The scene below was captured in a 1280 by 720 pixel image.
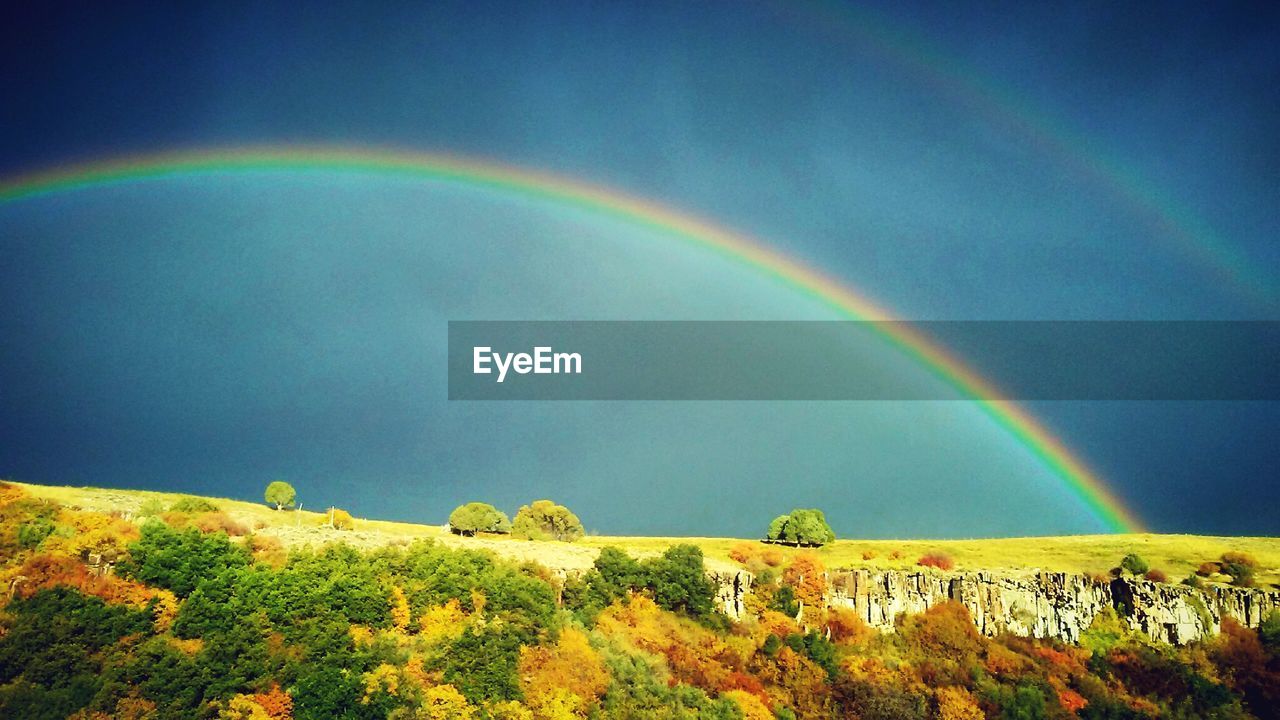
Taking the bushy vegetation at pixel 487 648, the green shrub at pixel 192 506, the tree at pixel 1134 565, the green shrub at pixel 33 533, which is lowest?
the bushy vegetation at pixel 487 648

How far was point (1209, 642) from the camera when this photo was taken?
6694 centimetres

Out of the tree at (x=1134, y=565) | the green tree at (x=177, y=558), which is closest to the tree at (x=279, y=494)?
the green tree at (x=177, y=558)

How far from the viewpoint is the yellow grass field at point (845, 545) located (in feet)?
250

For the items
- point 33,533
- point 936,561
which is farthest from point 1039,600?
point 33,533

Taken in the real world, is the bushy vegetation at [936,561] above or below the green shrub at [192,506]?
below

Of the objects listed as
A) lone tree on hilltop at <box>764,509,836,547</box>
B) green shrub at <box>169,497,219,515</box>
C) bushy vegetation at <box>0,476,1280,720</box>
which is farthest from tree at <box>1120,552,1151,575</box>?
green shrub at <box>169,497,219,515</box>

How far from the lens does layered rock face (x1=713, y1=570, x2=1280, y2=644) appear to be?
227 ft

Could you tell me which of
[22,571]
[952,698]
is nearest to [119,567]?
[22,571]

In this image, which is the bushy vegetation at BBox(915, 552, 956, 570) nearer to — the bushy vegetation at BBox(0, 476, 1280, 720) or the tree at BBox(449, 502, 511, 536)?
the bushy vegetation at BBox(0, 476, 1280, 720)

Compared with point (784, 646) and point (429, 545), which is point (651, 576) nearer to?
point (784, 646)

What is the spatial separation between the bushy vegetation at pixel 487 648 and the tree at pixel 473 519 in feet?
81.7

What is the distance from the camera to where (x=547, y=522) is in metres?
99.8

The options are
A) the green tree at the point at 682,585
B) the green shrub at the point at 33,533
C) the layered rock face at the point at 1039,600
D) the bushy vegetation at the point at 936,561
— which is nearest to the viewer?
the green shrub at the point at 33,533

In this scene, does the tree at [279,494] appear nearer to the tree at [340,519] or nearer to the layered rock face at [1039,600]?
the tree at [340,519]
